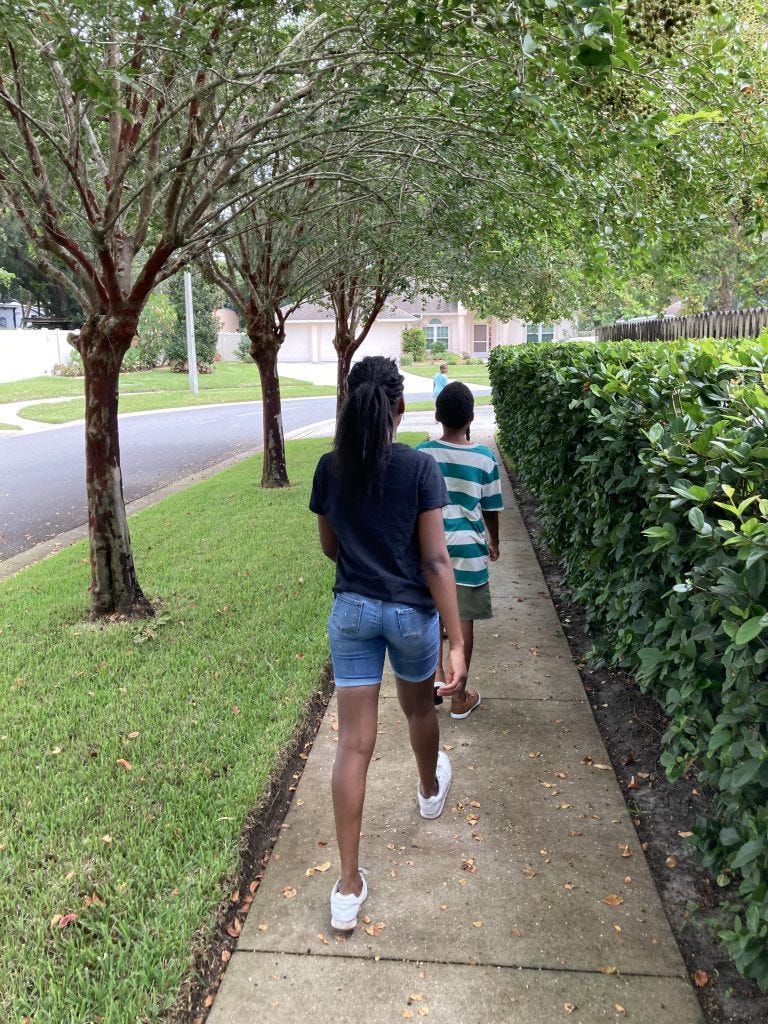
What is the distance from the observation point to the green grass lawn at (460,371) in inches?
1713

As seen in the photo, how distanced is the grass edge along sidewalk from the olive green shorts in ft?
3.55

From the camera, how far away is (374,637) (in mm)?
2689

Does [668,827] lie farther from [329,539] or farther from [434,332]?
[434,332]

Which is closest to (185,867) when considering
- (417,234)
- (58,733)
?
(58,733)

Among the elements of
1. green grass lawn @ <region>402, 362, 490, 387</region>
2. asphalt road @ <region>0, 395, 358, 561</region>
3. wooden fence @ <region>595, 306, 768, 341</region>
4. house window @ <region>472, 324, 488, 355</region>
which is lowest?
asphalt road @ <region>0, 395, 358, 561</region>

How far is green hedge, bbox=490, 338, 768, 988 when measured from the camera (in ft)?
6.41

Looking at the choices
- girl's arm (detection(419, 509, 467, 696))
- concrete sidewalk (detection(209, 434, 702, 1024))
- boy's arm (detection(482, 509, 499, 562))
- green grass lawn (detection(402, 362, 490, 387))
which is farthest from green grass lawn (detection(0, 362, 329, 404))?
girl's arm (detection(419, 509, 467, 696))

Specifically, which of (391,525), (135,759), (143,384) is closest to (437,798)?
(391,525)

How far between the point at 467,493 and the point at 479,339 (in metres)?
58.2

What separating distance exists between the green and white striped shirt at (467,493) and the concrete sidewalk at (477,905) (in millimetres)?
991

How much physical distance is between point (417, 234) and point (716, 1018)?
9451 millimetres

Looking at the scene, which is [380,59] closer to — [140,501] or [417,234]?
[417,234]

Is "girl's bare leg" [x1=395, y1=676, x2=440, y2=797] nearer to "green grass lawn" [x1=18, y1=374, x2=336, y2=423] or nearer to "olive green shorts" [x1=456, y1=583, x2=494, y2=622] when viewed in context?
"olive green shorts" [x1=456, y1=583, x2=494, y2=622]

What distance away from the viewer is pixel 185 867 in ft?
9.74
